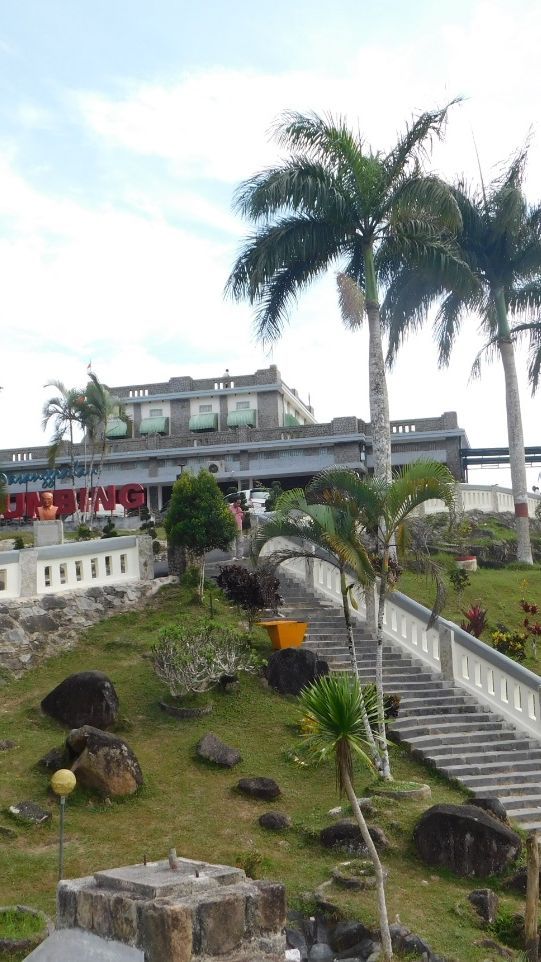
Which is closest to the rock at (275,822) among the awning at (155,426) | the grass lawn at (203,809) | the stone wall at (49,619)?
the grass lawn at (203,809)

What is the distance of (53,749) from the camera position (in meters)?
13.0

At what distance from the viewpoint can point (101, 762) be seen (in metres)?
12.4

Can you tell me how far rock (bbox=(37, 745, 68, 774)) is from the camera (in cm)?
1264

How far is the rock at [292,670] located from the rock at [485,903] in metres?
6.16

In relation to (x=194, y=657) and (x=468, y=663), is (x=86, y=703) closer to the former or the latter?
(x=194, y=657)

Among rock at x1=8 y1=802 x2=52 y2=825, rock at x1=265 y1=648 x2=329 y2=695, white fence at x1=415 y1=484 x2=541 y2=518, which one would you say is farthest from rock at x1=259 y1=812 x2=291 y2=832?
white fence at x1=415 y1=484 x2=541 y2=518

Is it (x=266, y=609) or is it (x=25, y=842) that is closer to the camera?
(x=25, y=842)

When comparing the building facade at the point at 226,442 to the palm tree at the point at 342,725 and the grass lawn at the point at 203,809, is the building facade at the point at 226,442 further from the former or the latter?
the palm tree at the point at 342,725

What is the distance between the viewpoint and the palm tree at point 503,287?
2838cm

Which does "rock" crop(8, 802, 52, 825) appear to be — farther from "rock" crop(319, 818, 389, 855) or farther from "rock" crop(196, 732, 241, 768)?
"rock" crop(319, 818, 389, 855)

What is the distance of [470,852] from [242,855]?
110 inches

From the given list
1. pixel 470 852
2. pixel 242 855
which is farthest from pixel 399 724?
pixel 242 855

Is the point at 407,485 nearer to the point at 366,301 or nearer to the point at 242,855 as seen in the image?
the point at 242,855

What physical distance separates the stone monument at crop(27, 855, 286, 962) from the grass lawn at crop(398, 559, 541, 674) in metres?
14.1
